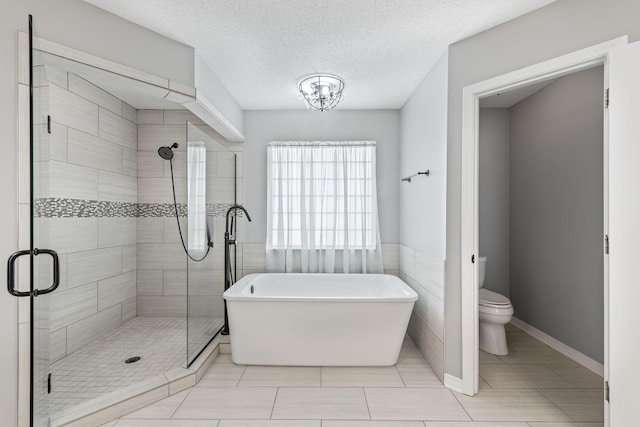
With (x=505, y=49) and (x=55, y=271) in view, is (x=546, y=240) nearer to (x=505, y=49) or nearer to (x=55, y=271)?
(x=505, y=49)

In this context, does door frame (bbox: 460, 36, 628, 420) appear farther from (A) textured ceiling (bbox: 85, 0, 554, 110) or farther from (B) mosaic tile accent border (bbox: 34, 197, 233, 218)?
(B) mosaic tile accent border (bbox: 34, 197, 233, 218)

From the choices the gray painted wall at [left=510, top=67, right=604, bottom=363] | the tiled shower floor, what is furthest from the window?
the gray painted wall at [left=510, top=67, right=604, bottom=363]

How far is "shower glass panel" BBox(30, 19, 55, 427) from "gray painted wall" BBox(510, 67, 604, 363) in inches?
141

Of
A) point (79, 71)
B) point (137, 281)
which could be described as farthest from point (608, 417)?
point (137, 281)

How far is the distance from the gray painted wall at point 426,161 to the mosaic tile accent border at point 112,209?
186cm

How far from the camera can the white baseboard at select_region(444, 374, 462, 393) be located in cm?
217

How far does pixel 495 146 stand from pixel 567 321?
6.32ft

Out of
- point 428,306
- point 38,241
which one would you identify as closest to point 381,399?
point 428,306

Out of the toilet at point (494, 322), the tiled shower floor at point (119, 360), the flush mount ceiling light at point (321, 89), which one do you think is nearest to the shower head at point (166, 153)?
the flush mount ceiling light at point (321, 89)

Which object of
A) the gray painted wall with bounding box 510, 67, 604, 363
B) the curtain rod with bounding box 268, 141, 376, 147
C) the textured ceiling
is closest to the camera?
the textured ceiling

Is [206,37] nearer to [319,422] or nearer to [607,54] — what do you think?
[607,54]

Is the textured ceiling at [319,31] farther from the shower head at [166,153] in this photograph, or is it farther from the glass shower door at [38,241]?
the shower head at [166,153]

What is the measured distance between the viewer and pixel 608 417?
1602 mm

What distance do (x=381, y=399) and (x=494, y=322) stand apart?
1302 millimetres
